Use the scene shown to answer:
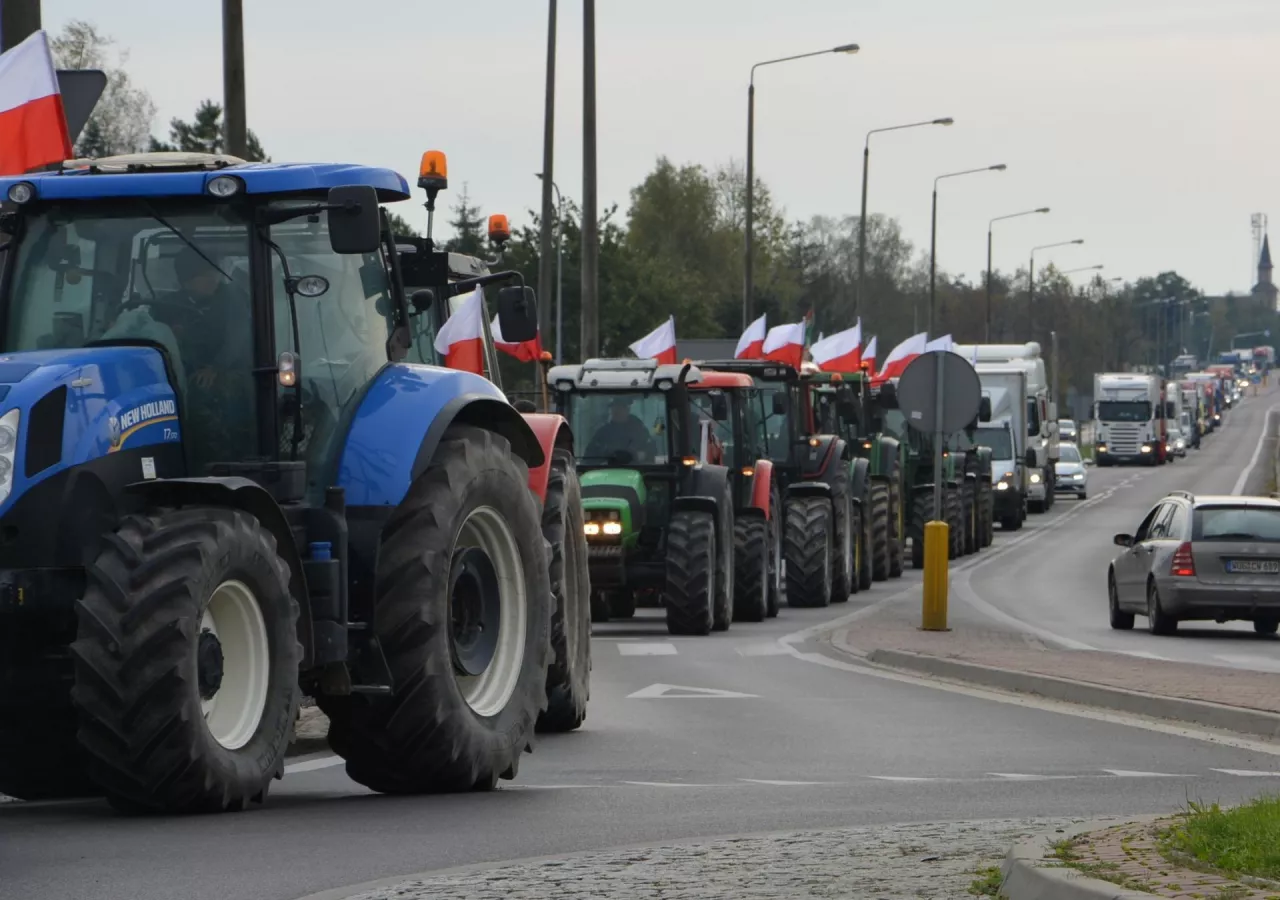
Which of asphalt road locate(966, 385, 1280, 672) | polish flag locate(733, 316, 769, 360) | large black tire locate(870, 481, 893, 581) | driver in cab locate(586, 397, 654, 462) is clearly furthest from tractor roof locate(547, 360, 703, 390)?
polish flag locate(733, 316, 769, 360)

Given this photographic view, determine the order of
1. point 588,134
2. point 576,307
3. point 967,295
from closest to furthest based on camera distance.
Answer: point 588,134 → point 576,307 → point 967,295

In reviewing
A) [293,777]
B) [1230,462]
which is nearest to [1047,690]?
[293,777]

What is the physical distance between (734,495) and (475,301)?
1137cm

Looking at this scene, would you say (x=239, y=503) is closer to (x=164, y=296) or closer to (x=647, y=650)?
(x=164, y=296)

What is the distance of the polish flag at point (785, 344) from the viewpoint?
118 ft

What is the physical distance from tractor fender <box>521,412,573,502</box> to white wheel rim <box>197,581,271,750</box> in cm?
348

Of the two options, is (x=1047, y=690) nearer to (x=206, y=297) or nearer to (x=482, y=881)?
(x=206, y=297)

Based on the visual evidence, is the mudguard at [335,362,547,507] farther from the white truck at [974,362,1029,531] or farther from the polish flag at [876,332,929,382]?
the white truck at [974,362,1029,531]

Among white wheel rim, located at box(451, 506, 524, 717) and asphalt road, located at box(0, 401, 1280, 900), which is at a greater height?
white wheel rim, located at box(451, 506, 524, 717)

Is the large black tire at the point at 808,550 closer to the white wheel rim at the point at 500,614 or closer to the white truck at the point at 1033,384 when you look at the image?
the white wheel rim at the point at 500,614

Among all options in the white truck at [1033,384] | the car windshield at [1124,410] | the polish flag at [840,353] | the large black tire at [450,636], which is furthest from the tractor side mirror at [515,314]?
the car windshield at [1124,410]

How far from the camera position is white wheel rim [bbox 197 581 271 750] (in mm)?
8945

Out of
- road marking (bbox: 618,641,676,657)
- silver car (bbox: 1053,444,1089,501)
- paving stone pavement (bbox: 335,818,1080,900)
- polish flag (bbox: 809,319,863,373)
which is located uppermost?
polish flag (bbox: 809,319,863,373)

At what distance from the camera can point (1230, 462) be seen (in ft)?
342
